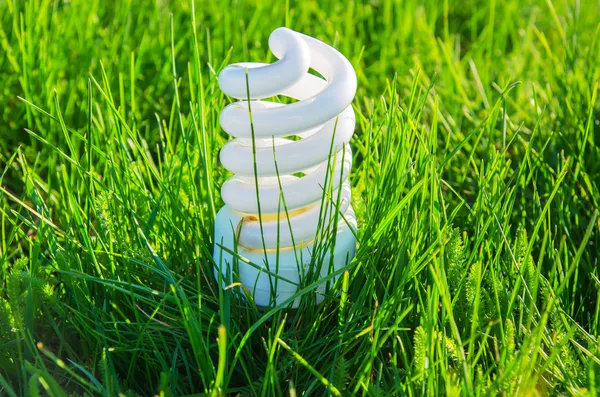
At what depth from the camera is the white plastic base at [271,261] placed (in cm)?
98

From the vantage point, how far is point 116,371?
990 millimetres

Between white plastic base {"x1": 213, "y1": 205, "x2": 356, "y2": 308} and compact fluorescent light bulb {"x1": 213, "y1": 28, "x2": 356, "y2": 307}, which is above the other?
compact fluorescent light bulb {"x1": 213, "y1": 28, "x2": 356, "y2": 307}

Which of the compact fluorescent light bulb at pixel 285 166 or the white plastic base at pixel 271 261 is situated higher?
the compact fluorescent light bulb at pixel 285 166

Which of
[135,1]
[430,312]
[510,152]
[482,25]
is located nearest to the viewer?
[430,312]

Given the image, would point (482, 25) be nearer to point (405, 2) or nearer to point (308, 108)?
point (405, 2)

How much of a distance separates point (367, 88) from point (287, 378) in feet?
3.21

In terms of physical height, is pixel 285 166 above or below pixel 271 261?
above

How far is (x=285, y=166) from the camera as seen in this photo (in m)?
0.92

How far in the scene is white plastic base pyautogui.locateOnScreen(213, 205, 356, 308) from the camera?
0.98 meters

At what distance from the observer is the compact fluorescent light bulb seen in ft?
2.97

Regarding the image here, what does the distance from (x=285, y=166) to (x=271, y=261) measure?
14 centimetres

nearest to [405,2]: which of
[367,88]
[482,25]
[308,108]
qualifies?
[482,25]

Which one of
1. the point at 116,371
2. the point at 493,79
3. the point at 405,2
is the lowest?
the point at 116,371

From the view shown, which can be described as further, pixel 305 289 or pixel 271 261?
pixel 271 261
